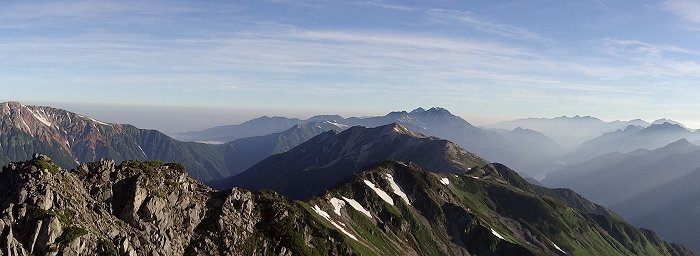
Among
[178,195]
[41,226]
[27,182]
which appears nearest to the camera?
[41,226]

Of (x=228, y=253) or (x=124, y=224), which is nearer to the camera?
(x=124, y=224)

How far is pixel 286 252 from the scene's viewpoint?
15175 cm

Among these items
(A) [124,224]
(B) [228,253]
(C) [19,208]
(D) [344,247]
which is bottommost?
(D) [344,247]

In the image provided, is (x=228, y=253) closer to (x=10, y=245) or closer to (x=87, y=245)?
(x=87, y=245)

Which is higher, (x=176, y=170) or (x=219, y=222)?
(x=176, y=170)

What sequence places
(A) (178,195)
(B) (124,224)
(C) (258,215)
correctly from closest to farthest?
(B) (124,224) < (A) (178,195) < (C) (258,215)

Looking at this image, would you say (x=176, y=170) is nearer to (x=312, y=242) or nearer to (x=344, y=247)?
(x=312, y=242)

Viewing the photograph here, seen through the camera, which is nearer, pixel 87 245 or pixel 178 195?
pixel 87 245

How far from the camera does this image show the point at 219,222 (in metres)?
140

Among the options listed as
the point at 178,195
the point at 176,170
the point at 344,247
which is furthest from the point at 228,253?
the point at 344,247

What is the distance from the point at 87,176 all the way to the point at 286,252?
59605mm

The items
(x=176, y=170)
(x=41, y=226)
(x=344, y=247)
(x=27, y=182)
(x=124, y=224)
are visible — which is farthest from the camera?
(x=344, y=247)

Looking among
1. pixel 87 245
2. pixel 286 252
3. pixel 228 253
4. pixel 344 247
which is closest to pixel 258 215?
pixel 286 252

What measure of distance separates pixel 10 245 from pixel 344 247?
4775 inches
